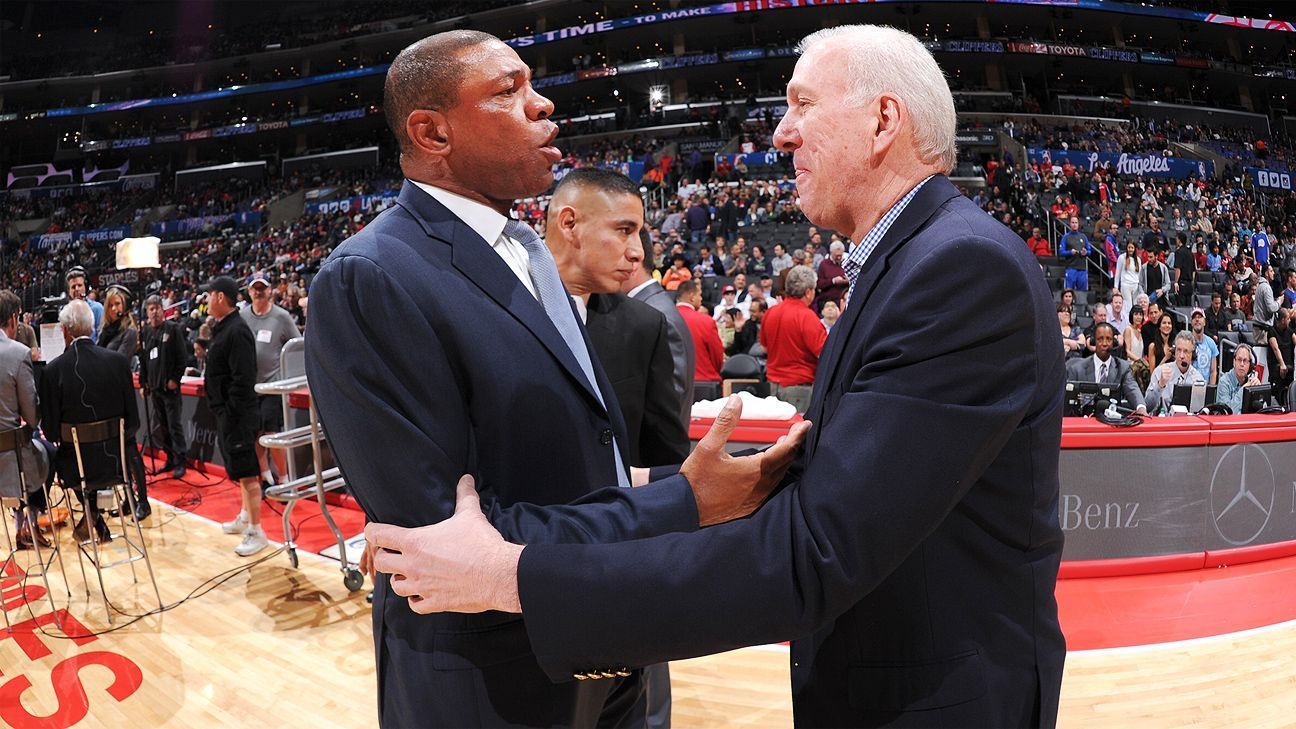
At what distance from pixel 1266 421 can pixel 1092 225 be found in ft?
44.8

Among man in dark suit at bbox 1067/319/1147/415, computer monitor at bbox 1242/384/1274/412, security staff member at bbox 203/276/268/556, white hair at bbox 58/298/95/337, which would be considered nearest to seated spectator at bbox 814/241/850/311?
man in dark suit at bbox 1067/319/1147/415

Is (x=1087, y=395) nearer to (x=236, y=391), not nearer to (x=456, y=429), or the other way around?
(x=456, y=429)

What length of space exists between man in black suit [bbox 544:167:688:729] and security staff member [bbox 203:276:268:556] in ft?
12.2

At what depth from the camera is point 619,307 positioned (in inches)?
104

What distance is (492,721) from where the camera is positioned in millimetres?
1241

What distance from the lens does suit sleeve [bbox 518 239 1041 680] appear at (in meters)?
0.97

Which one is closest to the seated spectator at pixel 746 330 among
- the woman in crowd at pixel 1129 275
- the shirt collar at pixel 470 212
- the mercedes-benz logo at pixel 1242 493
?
the mercedes-benz logo at pixel 1242 493

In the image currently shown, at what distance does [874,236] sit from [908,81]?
23 centimetres

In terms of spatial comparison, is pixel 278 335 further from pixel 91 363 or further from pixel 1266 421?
pixel 1266 421

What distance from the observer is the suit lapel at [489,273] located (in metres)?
1.28

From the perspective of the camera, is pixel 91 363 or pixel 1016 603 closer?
pixel 1016 603

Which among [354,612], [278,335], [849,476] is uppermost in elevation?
[849,476]

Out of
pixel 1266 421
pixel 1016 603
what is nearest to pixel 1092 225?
pixel 1266 421

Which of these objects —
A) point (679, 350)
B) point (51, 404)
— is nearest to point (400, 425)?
point (679, 350)
